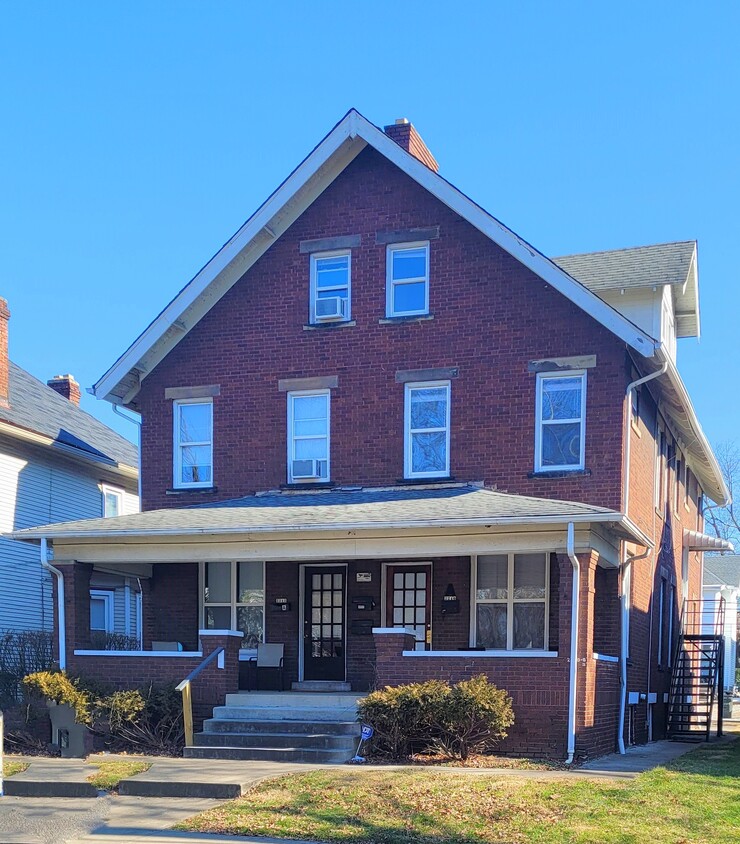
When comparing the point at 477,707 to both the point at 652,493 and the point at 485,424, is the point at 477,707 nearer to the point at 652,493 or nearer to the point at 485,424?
the point at 485,424

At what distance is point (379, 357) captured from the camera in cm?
1878

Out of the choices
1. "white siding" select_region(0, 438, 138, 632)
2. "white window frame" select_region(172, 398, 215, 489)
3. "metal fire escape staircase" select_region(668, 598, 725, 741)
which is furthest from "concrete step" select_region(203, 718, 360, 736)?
"metal fire escape staircase" select_region(668, 598, 725, 741)

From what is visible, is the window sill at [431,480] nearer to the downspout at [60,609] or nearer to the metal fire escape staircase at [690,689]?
the downspout at [60,609]

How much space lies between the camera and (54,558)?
1722cm

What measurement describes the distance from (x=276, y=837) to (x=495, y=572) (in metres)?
8.45

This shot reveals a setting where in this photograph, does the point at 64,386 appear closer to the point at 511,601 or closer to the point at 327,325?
the point at 327,325

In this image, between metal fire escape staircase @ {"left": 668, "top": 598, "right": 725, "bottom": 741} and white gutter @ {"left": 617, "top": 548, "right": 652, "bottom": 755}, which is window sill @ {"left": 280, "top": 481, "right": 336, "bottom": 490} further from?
metal fire escape staircase @ {"left": 668, "top": 598, "right": 725, "bottom": 741}

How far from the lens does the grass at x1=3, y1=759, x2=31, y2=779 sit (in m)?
12.9

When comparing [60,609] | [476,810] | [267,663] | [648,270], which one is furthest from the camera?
[648,270]

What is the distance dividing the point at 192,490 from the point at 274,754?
672 centimetres

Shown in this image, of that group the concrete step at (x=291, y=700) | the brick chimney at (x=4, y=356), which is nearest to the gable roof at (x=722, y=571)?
the brick chimney at (x=4, y=356)

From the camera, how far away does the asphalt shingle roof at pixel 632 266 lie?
19.9 meters

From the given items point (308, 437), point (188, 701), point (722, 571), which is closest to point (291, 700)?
point (188, 701)

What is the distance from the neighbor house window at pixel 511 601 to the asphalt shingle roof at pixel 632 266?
542 cm
